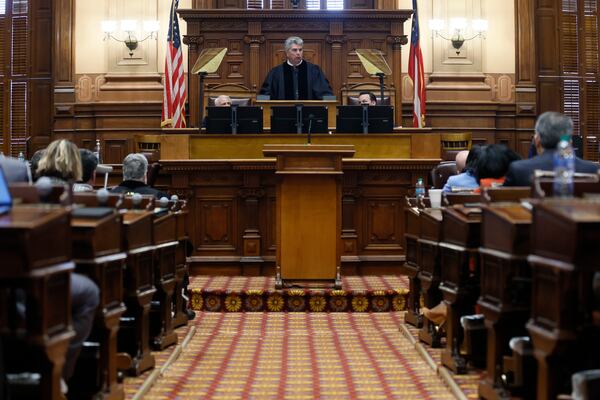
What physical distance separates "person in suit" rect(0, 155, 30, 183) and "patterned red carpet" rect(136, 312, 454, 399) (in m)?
1.37

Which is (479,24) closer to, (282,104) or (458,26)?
(458,26)

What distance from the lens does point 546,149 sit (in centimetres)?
457

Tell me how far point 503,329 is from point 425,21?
10.4m

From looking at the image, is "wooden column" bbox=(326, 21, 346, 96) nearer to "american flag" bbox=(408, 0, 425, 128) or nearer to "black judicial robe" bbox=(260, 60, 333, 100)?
"american flag" bbox=(408, 0, 425, 128)

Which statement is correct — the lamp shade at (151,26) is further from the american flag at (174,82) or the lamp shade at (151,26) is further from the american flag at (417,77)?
the american flag at (417,77)

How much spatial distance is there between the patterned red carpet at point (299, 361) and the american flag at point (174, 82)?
16.8 ft

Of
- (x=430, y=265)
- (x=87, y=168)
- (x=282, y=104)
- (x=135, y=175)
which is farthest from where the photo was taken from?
(x=282, y=104)

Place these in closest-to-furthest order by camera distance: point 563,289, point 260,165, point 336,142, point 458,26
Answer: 1. point 563,289
2. point 260,165
3. point 336,142
4. point 458,26

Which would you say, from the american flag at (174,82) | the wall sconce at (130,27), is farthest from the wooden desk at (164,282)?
the wall sconce at (130,27)

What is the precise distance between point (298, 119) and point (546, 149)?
17.2ft

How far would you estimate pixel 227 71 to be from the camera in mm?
13055

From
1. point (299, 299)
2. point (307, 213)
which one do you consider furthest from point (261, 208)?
point (299, 299)

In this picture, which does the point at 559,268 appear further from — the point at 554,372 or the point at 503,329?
the point at 503,329

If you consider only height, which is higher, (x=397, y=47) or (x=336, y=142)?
(x=397, y=47)
